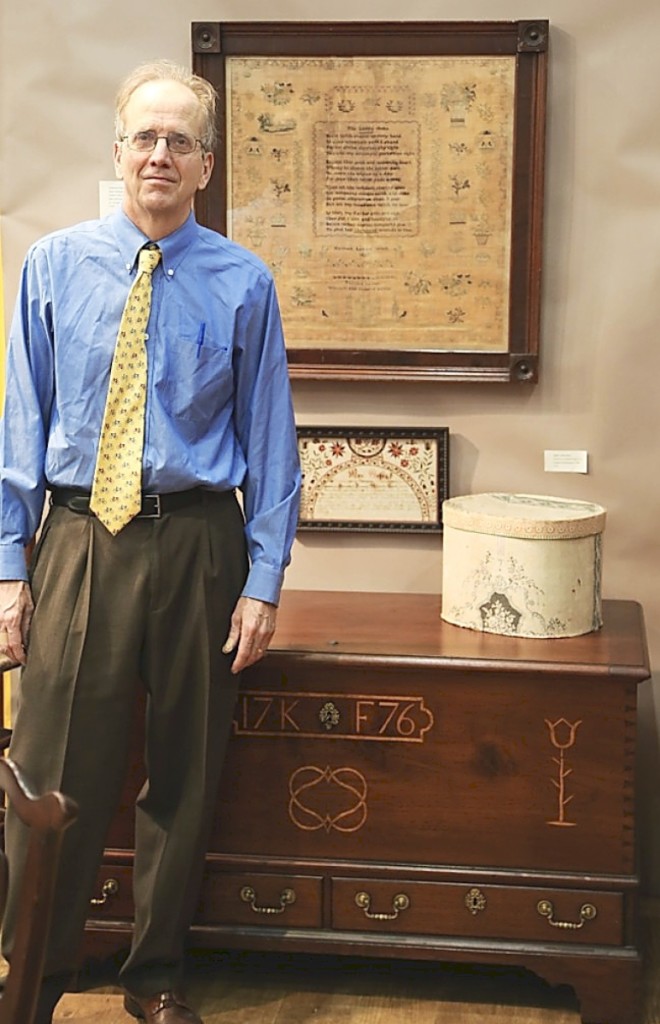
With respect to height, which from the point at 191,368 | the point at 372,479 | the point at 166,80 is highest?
the point at 166,80

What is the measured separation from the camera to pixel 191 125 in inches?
94.3

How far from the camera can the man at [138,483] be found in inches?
94.9

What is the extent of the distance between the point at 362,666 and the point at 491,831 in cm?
40

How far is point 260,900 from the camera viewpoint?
2762 millimetres

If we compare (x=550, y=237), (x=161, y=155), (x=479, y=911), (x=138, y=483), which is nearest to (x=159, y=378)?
(x=138, y=483)

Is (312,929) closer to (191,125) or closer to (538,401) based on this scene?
(538,401)

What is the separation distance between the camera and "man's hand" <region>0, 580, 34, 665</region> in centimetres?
246

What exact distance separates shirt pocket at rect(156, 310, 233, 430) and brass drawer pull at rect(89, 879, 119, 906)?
95cm

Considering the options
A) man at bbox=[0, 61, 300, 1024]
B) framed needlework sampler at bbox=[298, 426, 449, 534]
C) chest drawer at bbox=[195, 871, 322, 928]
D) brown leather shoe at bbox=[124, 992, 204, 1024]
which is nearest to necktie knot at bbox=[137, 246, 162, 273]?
man at bbox=[0, 61, 300, 1024]

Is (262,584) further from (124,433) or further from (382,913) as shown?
(382,913)

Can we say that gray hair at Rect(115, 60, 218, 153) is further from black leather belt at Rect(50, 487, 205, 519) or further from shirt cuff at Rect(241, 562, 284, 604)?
shirt cuff at Rect(241, 562, 284, 604)

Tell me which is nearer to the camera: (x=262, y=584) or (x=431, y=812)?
(x=262, y=584)

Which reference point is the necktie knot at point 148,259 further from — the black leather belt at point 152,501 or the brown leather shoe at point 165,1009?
the brown leather shoe at point 165,1009

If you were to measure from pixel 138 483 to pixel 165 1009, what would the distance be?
97 cm
